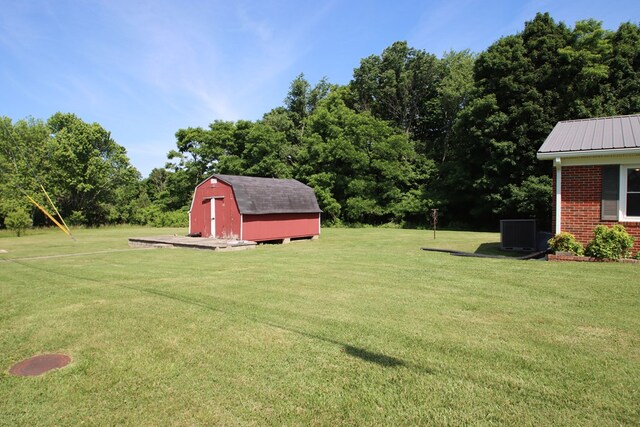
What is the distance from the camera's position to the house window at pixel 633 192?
31.5ft

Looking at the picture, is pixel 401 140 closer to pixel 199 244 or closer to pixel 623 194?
pixel 199 244

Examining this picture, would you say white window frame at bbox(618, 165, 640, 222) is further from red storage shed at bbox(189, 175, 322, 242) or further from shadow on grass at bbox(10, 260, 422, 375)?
red storage shed at bbox(189, 175, 322, 242)

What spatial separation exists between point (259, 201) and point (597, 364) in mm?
15315

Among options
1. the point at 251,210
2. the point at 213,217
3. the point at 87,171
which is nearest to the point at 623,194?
the point at 251,210

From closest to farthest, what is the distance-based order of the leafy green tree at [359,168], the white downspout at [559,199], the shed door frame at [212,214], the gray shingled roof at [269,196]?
the white downspout at [559,199]
the gray shingled roof at [269,196]
the shed door frame at [212,214]
the leafy green tree at [359,168]

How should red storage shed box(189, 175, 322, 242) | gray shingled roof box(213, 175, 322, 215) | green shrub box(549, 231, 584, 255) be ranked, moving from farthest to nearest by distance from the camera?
gray shingled roof box(213, 175, 322, 215) < red storage shed box(189, 175, 322, 242) < green shrub box(549, 231, 584, 255)

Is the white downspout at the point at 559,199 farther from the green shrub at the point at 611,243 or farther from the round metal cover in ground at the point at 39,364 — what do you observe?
the round metal cover in ground at the point at 39,364

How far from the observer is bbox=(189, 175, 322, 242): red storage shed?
55.9ft

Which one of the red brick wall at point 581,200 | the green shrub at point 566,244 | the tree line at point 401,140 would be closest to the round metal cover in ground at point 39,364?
the green shrub at point 566,244

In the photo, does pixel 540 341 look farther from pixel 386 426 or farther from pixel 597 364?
pixel 386 426

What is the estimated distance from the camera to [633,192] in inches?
379

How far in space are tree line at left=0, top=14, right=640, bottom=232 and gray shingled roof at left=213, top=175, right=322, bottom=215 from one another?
1215 cm

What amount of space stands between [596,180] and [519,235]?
3.92 m

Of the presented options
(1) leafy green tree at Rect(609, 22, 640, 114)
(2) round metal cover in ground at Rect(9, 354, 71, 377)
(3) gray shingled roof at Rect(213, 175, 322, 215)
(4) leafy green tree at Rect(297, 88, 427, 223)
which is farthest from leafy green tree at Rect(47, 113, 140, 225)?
(1) leafy green tree at Rect(609, 22, 640, 114)
